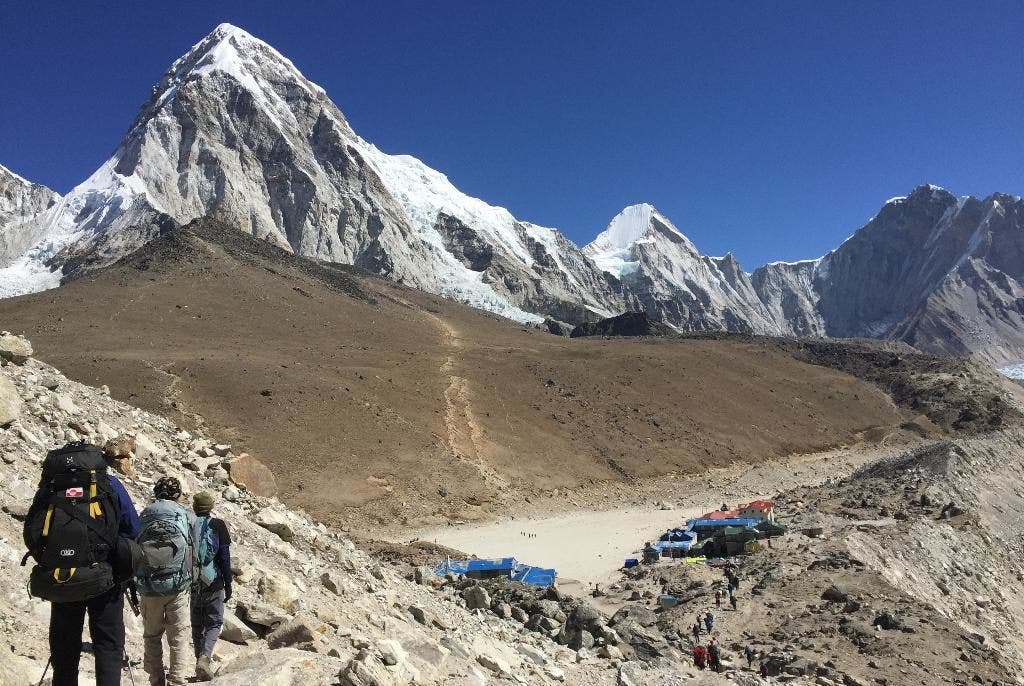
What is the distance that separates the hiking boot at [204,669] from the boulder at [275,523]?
6.59 meters

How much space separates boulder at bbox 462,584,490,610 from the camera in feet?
54.7

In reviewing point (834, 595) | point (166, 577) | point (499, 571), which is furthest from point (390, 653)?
point (834, 595)

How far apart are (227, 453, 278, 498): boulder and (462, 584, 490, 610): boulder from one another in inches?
209

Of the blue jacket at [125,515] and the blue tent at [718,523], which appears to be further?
the blue tent at [718,523]

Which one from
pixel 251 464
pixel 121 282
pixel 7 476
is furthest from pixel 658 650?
pixel 121 282

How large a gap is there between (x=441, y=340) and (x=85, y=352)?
38.1m

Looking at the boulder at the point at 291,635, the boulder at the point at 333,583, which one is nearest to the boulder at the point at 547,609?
the boulder at the point at 333,583

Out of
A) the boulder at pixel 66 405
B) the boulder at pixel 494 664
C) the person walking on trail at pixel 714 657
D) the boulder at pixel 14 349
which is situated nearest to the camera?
the boulder at pixel 494 664

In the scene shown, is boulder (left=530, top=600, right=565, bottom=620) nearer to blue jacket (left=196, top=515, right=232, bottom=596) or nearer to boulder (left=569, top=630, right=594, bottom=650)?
boulder (left=569, top=630, right=594, bottom=650)

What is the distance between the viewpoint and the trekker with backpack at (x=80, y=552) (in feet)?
17.0

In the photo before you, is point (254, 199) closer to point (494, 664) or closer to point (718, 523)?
point (718, 523)

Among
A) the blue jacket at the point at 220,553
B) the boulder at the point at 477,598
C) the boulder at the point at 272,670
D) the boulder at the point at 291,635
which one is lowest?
the boulder at the point at 477,598

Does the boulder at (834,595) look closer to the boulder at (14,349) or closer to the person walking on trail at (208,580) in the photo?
the person walking on trail at (208,580)

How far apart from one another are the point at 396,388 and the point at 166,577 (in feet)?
152
